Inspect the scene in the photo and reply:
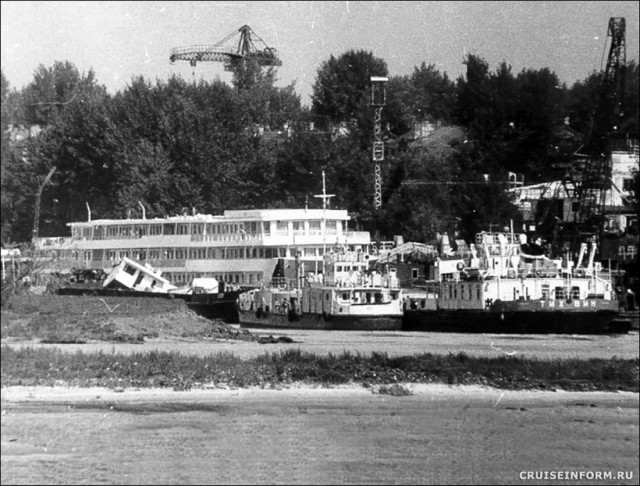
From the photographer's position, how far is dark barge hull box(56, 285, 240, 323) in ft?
76.4

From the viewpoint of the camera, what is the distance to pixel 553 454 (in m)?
11.1

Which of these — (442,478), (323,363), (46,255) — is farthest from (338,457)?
(46,255)

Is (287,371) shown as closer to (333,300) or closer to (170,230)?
(170,230)

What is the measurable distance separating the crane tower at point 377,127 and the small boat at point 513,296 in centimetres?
300

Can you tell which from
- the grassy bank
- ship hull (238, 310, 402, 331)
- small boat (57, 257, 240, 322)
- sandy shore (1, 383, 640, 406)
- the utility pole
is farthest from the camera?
ship hull (238, 310, 402, 331)

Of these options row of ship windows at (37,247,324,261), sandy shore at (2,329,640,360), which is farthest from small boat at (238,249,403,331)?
row of ship windows at (37,247,324,261)

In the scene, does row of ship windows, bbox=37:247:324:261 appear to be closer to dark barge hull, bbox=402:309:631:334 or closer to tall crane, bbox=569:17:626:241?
dark barge hull, bbox=402:309:631:334

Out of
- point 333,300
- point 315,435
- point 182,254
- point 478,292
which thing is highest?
point 182,254

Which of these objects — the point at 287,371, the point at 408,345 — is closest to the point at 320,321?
the point at 408,345

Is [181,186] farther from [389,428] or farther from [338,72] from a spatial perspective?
[389,428]

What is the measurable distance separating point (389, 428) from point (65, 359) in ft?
16.2

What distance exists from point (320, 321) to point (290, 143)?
8.16m

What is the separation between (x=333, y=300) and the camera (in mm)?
28016

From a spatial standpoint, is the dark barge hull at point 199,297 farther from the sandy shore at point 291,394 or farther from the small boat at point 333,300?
the sandy shore at point 291,394
